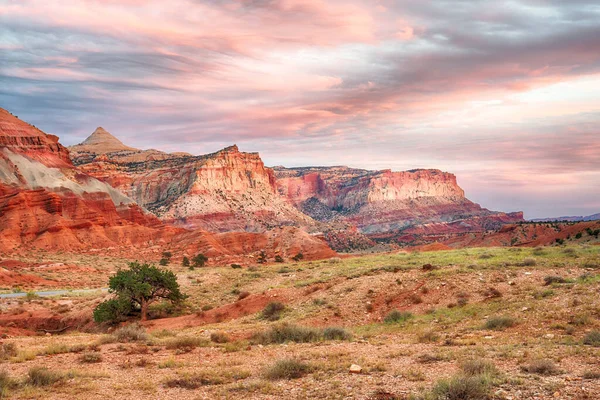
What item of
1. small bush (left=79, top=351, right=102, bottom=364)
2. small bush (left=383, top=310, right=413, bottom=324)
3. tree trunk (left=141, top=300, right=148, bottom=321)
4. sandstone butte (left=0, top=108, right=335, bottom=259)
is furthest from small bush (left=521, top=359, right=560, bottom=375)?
sandstone butte (left=0, top=108, right=335, bottom=259)

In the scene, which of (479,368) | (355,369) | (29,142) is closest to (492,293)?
(479,368)

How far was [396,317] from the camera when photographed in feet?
60.6

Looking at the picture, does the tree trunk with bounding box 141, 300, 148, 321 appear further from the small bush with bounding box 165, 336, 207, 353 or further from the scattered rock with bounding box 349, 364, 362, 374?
the scattered rock with bounding box 349, 364, 362, 374

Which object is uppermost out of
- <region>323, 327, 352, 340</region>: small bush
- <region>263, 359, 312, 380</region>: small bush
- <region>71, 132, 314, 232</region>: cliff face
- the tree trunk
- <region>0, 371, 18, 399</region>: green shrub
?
<region>71, 132, 314, 232</region>: cliff face

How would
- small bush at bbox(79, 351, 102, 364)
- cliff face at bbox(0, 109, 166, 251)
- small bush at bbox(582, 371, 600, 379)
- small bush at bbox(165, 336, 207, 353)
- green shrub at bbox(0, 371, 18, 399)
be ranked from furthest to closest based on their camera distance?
cliff face at bbox(0, 109, 166, 251), small bush at bbox(165, 336, 207, 353), small bush at bbox(79, 351, 102, 364), green shrub at bbox(0, 371, 18, 399), small bush at bbox(582, 371, 600, 379)

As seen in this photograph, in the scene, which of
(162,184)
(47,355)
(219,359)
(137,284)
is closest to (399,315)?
(219,359)

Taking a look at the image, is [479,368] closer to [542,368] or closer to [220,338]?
[542,368]

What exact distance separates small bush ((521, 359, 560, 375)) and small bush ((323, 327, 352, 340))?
6.63 meters

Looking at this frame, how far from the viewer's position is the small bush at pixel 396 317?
1831 cm

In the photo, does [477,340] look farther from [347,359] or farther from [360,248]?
[360,248]

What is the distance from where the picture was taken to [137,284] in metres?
26.6

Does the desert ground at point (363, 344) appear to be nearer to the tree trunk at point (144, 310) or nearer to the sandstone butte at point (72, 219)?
the tree trunk at point (144, 310)

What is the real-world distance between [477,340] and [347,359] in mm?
4330

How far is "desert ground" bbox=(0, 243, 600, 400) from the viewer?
9.24 meters
